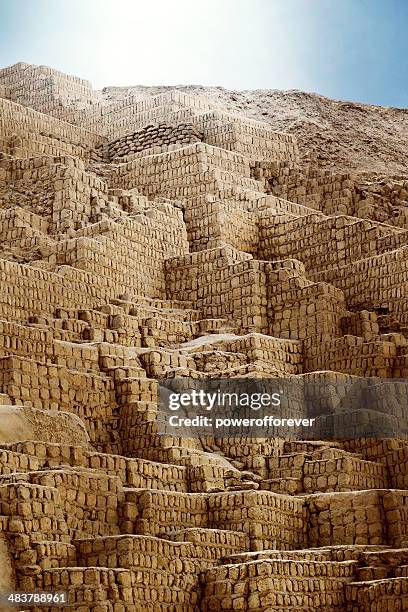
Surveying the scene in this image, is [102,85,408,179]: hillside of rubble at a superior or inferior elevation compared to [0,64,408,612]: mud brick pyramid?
superior

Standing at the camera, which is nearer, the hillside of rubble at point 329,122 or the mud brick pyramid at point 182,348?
the mud brick pyramid at point 182,348

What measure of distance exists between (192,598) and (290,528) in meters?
2.99

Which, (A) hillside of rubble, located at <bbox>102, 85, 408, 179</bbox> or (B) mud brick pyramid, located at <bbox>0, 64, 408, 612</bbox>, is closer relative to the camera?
(B) mud brick pyramid, located at <bbox>0, 64, 408, 612</bbox>

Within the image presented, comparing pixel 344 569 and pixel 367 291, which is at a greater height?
pixel 367 291

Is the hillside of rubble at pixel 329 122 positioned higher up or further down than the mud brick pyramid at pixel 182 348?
higher up

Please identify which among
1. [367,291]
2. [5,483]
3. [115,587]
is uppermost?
[367,291]

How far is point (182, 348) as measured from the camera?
28703 millimetres

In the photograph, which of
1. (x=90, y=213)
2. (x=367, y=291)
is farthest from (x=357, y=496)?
(x=90, y=213)

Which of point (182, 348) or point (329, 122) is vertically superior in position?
point (329, 122)

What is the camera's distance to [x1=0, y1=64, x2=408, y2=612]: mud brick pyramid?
71.0ft

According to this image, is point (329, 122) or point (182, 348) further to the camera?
point (329, 122)

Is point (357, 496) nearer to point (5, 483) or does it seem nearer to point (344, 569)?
point (344, 569)

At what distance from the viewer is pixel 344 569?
2247 cm

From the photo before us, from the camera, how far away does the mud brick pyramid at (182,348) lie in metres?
21.6
